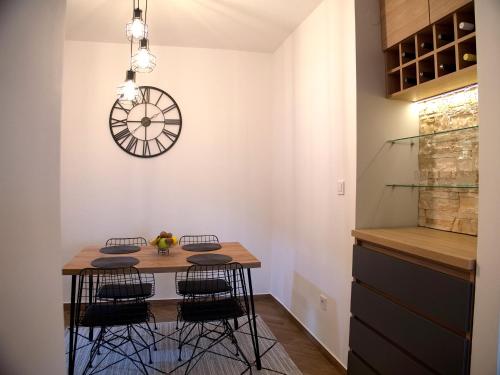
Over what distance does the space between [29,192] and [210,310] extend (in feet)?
6.43

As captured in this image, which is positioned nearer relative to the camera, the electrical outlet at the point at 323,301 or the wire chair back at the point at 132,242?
the electrical outlet at the point at 323,301

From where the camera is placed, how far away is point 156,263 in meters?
2.55

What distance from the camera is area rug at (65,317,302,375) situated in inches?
101

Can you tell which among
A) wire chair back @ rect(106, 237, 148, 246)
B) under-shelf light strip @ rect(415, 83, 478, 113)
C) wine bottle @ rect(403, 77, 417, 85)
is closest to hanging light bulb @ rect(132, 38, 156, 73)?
wine bottle @ rect(403, 77, 417, 85)

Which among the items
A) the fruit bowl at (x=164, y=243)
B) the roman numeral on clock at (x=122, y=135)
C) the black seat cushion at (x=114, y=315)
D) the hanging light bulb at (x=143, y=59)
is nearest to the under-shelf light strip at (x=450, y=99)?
the hanging light bulb at (x=143, y=59)

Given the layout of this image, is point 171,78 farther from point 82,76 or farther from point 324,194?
A: point 324,194

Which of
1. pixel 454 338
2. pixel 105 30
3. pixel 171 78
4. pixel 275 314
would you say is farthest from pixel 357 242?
pixel 105 30

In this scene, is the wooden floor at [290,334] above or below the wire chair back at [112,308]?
below

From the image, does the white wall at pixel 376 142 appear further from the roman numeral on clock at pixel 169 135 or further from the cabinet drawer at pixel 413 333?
the roman numeral on clock at pixel 169 135

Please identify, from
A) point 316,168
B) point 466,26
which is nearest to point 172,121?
point 316,168

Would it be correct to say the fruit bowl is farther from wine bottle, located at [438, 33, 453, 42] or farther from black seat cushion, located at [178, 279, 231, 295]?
wine bottle, located at [438, 33, 453, 42]

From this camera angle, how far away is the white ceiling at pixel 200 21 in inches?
118

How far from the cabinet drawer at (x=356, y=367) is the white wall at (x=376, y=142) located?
813 mm

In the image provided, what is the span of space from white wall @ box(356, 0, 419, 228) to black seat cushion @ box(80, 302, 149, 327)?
1576mm
